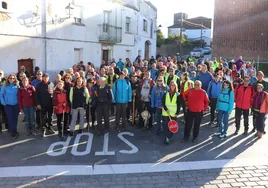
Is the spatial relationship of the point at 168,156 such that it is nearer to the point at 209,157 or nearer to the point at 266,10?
the point at 209,157

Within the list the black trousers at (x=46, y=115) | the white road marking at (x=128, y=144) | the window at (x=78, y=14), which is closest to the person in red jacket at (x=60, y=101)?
the black trousers at (x=46, y=115)

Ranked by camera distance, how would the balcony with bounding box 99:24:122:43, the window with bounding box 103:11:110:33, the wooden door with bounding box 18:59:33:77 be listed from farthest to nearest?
the window with bounding box 103:11:110:33 → the balcony with bounding box 99:24:122:43 → the wooden door with bounding box 18:59:33:77

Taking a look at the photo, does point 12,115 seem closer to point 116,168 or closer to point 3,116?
point 3,116

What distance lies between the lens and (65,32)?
17.6m

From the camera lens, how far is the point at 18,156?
6973mm

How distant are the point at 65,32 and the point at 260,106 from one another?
41.4 ft

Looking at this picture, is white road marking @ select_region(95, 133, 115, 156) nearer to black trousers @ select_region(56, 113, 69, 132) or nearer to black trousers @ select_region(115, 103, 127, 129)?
black trousers @ select_region(115, 103, 127, 129)

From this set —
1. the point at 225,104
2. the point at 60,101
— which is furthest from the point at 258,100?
the point at 60,101

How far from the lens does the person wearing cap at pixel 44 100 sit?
836cm

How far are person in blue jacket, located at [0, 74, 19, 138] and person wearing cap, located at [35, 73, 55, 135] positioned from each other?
1.99ft

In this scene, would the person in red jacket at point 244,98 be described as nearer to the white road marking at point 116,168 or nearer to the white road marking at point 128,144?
the white road marking at point 116,168

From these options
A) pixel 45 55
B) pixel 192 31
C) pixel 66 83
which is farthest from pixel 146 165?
pixel 192 31

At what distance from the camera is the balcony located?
21369 mm

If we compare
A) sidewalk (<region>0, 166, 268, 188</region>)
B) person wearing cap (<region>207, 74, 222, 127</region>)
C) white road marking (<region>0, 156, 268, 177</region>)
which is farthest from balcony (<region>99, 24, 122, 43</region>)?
sidewalk (<region>0, 166, 268, 188</region>)
